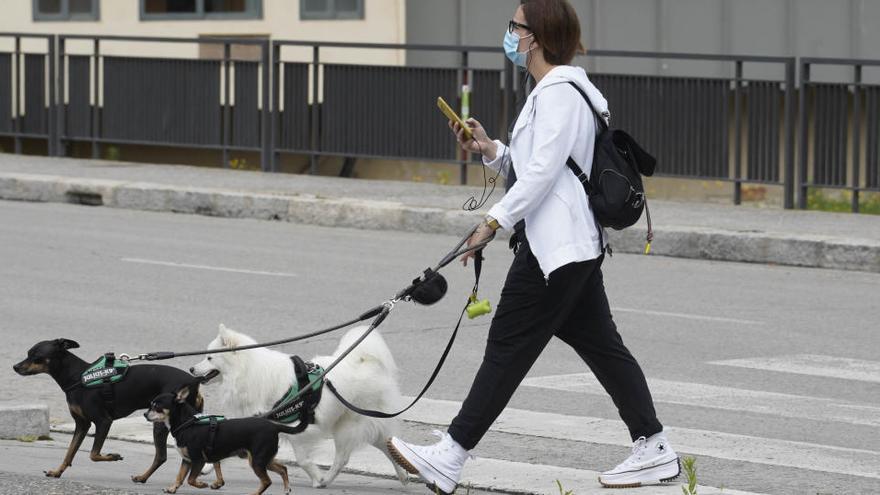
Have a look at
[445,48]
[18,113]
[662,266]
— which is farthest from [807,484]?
[18,113]

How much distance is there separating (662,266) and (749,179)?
289 centimetres

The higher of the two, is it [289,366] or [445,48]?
[445,48]

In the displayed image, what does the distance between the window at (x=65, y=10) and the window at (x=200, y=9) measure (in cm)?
94

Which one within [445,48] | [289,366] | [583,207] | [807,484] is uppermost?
[445,48]

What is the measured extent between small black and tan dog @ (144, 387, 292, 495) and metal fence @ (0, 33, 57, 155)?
15.1 meters

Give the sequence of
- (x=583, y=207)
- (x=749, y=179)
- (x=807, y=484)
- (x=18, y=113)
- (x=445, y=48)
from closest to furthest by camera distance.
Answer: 1. (x=583, y=207)
2. (x=807, y=484)
3. (x=749, y=179)
4. (x=445, y=48)
5. (x=18, y=113)

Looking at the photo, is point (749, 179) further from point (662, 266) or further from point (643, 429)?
point (643, 429)

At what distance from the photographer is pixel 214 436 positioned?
19.9 feet

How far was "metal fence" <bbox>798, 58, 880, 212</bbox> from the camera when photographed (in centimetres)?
1543

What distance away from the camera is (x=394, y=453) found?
6.34m

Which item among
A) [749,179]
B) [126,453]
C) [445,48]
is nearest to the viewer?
[126,453]

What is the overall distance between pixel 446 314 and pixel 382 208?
5067mm

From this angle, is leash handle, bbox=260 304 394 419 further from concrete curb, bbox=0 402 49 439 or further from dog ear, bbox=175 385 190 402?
concrete curb, bbox=0 402 49 439

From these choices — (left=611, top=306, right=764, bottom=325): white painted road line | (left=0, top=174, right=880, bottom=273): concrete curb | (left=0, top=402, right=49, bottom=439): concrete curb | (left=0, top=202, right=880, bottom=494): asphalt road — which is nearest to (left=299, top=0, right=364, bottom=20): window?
(left=0, top=174, right=880, bottom=273): concrete curb
